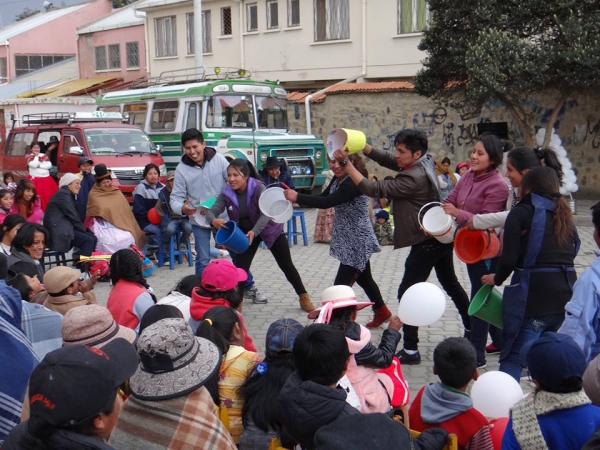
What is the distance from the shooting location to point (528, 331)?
4.70 m

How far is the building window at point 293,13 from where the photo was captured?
2575cm

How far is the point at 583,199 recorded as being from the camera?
17844 millimetres

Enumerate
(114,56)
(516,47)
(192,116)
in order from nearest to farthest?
(516,47)
(192,116)
(114,56)

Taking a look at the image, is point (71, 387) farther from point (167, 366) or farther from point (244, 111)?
point (244, 111)

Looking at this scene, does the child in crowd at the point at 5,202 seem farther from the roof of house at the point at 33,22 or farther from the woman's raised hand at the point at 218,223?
the roof of house at the point at 33,22

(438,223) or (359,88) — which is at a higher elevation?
(359,88)

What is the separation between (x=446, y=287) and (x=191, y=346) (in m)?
3.57

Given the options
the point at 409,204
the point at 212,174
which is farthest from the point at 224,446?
the point at 212,174

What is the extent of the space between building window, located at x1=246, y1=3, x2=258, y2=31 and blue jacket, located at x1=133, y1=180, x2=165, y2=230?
17.5m

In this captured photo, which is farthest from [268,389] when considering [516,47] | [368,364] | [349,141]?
[516,47]

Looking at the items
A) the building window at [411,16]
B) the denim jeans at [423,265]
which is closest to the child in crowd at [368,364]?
the denim jeans at [423,265]

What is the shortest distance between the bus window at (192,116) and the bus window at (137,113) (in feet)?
5.62

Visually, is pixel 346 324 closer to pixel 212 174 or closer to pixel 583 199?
pixel 212 174

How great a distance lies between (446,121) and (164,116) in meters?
7.75
